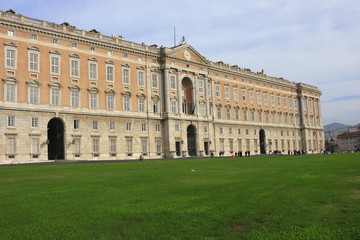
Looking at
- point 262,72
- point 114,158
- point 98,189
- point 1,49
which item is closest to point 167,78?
point 114,158

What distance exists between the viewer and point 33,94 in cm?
5028

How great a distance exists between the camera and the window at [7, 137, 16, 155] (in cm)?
4728

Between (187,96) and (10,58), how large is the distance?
3498 centimetres

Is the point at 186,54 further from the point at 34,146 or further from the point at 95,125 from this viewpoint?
the point at 34,146

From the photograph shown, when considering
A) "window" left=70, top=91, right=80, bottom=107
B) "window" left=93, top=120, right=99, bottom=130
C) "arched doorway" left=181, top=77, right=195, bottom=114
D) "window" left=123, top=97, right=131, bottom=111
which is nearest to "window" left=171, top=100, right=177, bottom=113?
"arched doorway" left=181, top=77, right=195, bottom=114

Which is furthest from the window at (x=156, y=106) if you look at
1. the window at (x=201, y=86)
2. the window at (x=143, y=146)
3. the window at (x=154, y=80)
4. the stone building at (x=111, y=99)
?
the window at (x=201, y=86)

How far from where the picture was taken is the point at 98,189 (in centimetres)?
1512

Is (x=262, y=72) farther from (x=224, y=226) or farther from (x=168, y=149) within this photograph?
(x=224, y=226)

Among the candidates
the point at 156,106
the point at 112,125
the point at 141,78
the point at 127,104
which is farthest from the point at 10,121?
the point at 156,106

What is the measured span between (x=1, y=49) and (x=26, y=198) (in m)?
41.2

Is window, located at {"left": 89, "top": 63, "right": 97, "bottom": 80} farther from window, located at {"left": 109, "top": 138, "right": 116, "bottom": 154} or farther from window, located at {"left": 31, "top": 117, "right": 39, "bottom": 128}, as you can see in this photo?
window, located at {"left": 31, "top": 117, "right": 39, "bottom": 128}

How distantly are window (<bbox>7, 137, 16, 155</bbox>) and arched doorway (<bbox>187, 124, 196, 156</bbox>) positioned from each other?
33672mm

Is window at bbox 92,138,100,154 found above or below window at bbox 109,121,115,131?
below

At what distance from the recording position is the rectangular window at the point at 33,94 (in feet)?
164
